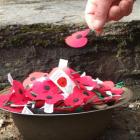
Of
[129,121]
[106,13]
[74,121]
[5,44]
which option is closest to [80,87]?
[74,121]

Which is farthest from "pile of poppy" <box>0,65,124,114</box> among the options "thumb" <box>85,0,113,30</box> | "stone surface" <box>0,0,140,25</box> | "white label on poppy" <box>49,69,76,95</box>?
"thumb" <box>85,0,113,30</box>

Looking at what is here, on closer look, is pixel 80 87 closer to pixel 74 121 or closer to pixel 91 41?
pixel 74 121

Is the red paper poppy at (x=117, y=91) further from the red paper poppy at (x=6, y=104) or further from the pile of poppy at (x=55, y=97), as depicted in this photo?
the red paper poppy at (x=6, y=104)

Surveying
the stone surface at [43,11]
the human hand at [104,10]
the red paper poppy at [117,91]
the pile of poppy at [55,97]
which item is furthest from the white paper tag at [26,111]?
the human hand at [104,10]

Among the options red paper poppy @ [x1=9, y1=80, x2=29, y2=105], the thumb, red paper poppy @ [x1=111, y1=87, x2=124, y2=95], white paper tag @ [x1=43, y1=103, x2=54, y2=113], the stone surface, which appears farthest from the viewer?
the stone surface

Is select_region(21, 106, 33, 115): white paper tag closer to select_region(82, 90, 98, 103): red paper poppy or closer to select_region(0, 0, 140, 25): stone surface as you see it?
select_region(82, 90, 98, 103): red paper poppy

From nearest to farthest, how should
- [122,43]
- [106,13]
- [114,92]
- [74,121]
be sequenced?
[106,13] < [74,121] < [114,92] < [122,43]
